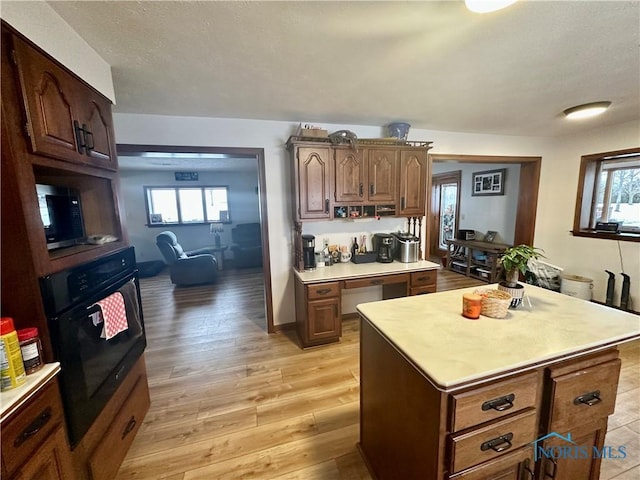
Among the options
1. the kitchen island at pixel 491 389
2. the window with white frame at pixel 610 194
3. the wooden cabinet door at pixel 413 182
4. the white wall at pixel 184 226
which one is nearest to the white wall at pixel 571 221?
the window with white frame at pixel 610 194

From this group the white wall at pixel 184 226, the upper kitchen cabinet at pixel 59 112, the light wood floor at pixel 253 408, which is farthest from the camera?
the white wall at pixel 184 226

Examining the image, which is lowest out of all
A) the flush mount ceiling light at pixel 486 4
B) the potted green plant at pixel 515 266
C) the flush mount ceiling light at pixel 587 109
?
the potted green plant at pixel 515 266

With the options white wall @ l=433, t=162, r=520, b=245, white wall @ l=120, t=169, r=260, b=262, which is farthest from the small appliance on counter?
white wall @ l=120, t=169, r=260, b=262

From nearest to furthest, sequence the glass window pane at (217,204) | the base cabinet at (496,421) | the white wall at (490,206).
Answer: the base cabinet at (496,421) → the white wall at (490,206) → the glass window pane at (217,204)

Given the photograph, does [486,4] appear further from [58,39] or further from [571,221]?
[571,221]

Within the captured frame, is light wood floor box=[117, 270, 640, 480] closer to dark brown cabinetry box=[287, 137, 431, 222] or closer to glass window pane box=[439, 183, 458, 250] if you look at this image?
dark brown cabinetry box=[287, 137, 431, 222]

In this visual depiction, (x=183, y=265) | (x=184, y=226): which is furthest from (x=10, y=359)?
(x=184, y=226)

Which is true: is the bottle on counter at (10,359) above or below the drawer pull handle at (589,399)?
above

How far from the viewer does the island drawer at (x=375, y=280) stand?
8.89 ft

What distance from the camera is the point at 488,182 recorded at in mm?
5070

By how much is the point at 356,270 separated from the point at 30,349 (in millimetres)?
2402

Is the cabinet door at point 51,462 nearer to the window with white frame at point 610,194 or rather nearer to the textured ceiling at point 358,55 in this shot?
the textured ceiling at point 358,55

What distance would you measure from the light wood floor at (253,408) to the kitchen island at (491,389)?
466 mm

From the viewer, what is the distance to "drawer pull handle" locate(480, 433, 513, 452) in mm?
991
